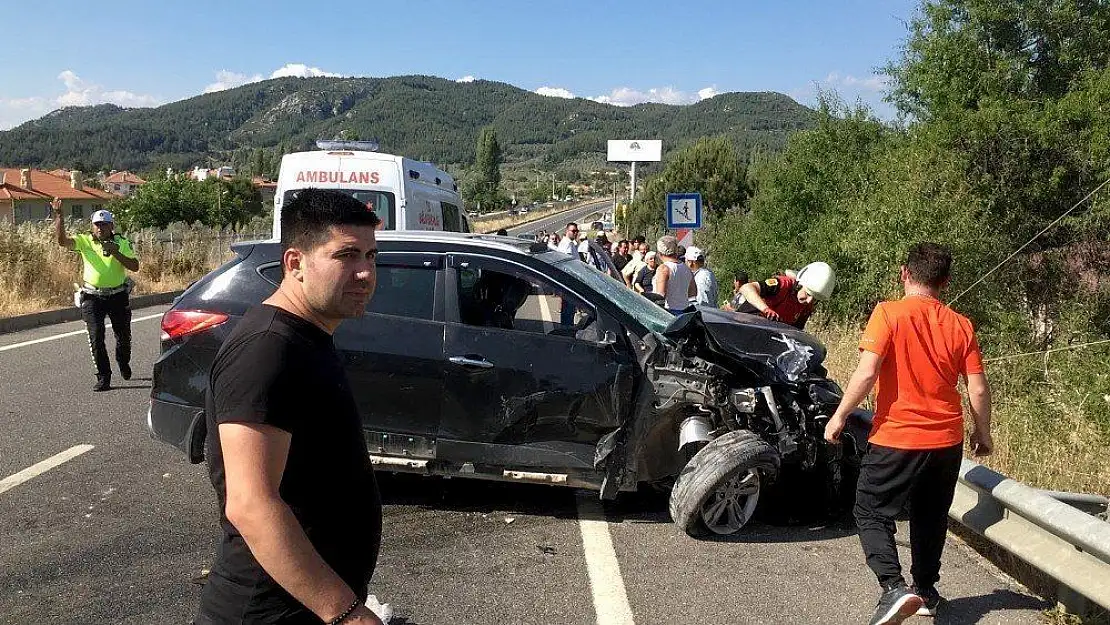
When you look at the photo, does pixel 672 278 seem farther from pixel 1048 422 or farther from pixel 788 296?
pixel 1048 422

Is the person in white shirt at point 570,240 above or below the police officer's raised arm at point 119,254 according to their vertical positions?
below

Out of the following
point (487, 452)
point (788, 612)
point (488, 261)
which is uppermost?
point (488, 261)

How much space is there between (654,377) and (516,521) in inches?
47.3

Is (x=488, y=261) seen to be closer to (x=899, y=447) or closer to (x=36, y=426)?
(x=899, y=447)

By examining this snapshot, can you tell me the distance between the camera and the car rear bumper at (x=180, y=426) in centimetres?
502

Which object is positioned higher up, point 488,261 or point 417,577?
point 488,261

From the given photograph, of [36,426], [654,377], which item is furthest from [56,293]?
[654,377]

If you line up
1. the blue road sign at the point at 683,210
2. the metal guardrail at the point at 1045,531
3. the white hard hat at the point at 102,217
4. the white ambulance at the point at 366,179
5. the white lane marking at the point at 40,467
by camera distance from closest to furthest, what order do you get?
the metal guardrail at the point at 1045,531 < the white lane marking at the point at 40,467 < the white hard hat at the point at 102,217 < the white ambulance at the point at 366,179 < the blue road sign at the point at 683,210

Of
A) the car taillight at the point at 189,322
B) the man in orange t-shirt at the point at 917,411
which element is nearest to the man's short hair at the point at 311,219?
the man in orange t-shirt at the point at 917,411

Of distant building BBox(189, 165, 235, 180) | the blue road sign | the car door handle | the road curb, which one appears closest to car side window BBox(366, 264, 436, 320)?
the car door handle

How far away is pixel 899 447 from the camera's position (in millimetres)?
3814

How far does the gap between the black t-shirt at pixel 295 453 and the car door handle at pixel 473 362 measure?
9.83 feet

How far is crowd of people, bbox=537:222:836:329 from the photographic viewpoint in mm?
7066

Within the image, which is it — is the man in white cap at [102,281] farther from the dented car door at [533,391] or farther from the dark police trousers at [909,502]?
the dark police trousers at [909,502]
